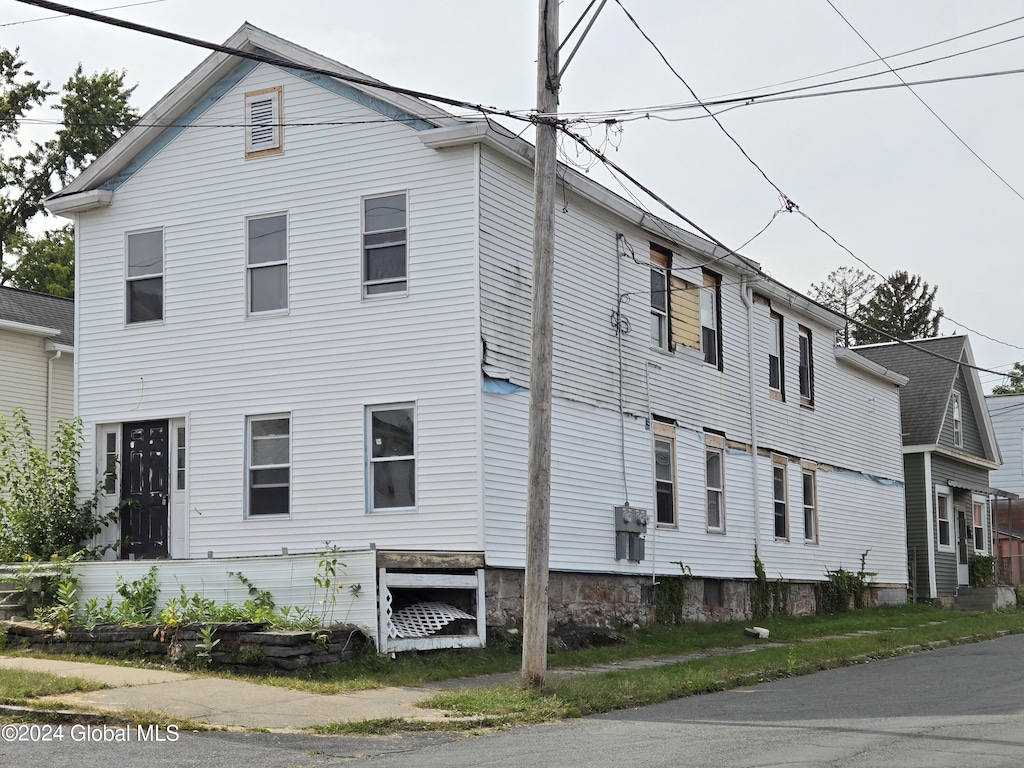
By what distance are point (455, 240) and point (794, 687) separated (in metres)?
7.74

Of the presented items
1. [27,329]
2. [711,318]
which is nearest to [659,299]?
[711,318]

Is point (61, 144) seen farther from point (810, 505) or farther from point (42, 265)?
point (810, 505)

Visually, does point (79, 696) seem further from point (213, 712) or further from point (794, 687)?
point (794, 687)

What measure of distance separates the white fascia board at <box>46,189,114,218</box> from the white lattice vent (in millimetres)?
9084

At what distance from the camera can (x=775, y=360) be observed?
2839cm

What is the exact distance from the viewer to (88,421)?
20.7 metres

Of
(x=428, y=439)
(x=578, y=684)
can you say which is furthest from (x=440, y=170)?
(x=578, y=684)

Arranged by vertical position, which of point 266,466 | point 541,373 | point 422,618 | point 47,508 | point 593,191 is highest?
point 593,191

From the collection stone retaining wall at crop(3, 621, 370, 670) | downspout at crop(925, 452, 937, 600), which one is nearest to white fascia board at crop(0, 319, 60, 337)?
stone retaining wall at crop(3, 621, 370, 670)

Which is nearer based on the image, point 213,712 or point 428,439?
point 213,712

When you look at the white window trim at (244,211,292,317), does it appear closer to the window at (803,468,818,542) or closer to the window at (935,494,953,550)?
the window at (803,468,818,542)

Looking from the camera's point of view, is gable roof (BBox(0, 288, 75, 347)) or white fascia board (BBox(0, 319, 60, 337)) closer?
white fascia board (BBox(0, 319, 60, 337))

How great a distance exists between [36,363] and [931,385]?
2518 centimetres

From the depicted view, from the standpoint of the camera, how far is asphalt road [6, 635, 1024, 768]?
9758mm
